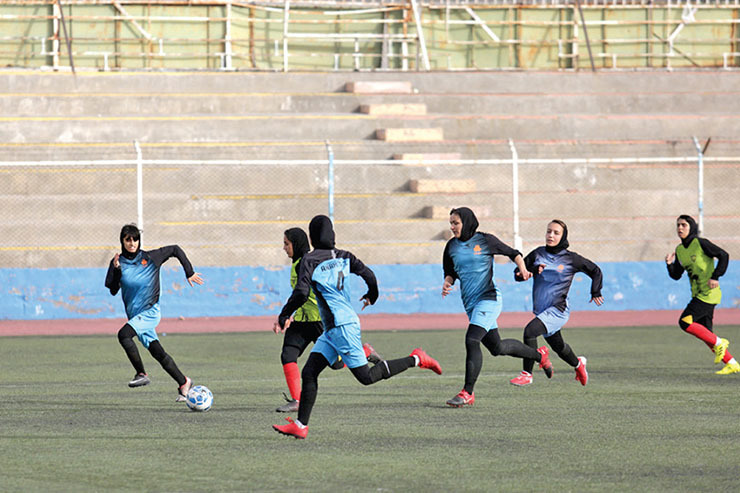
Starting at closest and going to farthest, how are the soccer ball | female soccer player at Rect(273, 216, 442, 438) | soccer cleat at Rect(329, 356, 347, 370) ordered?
female soccer player at Rect(273, 216, 442, 438) → soccer cleat at Rect(329, 356, 347, 370) → the soccer ball

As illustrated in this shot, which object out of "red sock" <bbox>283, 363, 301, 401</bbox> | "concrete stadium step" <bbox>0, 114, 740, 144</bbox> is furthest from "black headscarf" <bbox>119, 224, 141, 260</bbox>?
"concrete stadium step" <bbox>0, 114, 740, 144</bbox>

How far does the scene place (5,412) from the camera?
1026 cm

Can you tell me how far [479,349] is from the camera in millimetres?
10781

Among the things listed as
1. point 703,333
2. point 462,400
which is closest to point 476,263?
point 462,400

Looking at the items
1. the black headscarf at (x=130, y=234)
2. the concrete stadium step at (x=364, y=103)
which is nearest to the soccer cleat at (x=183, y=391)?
the black headscarf at (x=130, y=234)

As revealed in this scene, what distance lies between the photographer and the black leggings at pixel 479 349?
1060 centimetres

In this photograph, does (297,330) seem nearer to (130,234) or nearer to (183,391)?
(183,391)

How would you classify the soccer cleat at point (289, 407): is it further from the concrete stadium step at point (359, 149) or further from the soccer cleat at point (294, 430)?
the concrete stadium step at point (359, 149)

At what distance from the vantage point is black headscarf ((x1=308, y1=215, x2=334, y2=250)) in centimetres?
901

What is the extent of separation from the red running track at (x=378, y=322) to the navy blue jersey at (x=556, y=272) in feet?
22.9

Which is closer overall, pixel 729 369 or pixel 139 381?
pixel 139 381

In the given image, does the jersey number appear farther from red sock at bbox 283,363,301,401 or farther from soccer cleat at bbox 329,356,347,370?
red sock at bbox 283,363,301,401

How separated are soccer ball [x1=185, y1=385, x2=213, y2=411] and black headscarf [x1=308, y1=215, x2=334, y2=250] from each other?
1.90 metres

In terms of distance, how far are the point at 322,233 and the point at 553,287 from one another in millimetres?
3762
